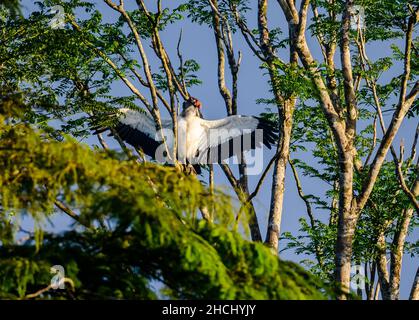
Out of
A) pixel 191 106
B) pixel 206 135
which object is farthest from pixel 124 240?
pixel 206 135

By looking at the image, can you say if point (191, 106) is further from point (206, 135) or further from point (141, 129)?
point (141, 129)

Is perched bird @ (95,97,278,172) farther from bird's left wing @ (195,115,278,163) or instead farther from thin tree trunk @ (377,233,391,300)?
thin tree trunk @ (377,233,391,300)

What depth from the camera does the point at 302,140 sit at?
18.9 m

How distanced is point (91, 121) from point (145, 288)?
9.03m

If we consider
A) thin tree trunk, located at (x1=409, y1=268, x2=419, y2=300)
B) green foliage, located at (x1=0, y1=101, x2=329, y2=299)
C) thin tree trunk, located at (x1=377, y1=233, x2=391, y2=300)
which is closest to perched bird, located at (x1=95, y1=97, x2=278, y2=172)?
thin tree trunk, located at (x1=377, y1=233, x2=391, y2=300)

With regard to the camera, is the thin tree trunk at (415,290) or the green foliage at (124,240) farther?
the thin tree trunk at (415,290)

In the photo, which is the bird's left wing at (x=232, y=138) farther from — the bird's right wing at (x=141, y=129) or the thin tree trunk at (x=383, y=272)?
the thin tree trunk at (x=383, y=272)

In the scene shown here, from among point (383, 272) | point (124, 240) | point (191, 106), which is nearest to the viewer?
A: point (124, 240)

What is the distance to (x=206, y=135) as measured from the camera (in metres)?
16.5

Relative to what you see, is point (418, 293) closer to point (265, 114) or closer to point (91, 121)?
point (265, 114)

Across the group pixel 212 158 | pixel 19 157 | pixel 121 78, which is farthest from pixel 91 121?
pixel 19 157

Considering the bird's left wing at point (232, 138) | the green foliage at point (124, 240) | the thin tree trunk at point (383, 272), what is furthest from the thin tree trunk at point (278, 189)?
the green foliage at point (124, 240)

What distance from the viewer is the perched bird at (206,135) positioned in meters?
16.2

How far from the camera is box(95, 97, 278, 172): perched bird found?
16.2 metres
